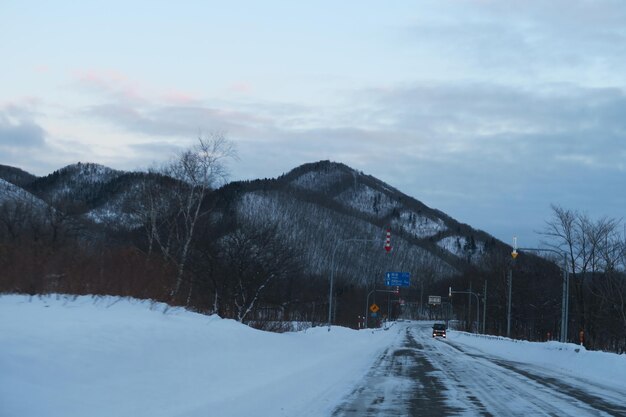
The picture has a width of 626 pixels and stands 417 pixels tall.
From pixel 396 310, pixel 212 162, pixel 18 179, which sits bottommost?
pixel 396 310

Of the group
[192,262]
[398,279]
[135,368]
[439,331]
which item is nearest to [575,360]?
[192,262]

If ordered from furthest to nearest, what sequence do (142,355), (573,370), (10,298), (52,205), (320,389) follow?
(52,205), (573,370), (320,389), (10,298), (142,355)

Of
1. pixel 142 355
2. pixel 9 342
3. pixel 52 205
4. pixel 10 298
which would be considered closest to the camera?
pixel 9 342

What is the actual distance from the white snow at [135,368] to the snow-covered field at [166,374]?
0.08ft

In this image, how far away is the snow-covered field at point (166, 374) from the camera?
917 cm

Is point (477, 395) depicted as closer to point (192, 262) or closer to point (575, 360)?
point (575, 360)

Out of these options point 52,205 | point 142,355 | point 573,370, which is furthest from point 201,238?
point 142,355

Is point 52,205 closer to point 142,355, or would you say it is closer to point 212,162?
point 212,162

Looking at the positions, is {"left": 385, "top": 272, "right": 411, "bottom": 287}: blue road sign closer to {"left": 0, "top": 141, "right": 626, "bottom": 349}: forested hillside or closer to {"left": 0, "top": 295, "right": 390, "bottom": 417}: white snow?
{"left": 0, "top": 141, "right": 626, "bottom": 349}: forested hillside

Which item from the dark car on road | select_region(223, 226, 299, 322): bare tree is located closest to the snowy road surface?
select_region(223, 226, 299, 322): bare tree

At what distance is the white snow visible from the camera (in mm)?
8977

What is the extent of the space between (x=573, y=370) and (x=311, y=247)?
169 metres

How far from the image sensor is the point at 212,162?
153 ft

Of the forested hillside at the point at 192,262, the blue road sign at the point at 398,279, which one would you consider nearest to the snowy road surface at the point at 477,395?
the forested hillside at the point at 192,262
